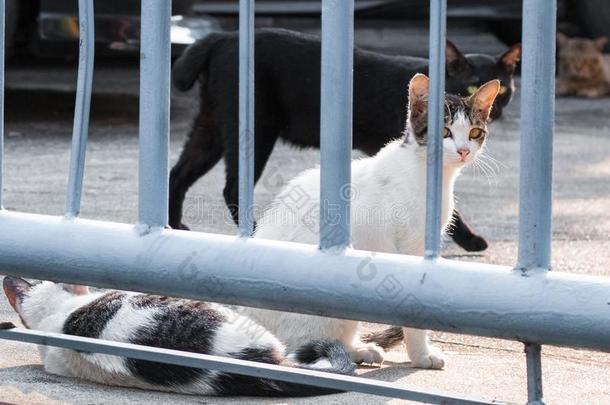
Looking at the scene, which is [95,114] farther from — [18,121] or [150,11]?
[150,11]

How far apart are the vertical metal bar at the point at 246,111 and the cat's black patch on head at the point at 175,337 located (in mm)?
653

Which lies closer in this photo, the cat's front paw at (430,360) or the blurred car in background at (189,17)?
the cat's front paw at (430,360)

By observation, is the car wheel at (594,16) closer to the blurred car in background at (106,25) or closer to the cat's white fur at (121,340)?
the blurred car in background at (106,25)

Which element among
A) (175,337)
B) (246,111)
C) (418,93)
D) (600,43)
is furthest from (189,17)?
(246,111)

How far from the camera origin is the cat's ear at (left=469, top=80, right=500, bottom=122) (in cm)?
319

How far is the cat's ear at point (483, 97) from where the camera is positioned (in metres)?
3.19

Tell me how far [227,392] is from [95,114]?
5352 millimetres

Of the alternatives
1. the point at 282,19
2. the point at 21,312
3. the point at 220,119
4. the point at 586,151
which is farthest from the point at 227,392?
the point at 282,19

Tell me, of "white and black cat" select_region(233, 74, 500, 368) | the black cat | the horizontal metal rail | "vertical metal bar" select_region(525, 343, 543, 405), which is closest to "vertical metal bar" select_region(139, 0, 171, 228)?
the horizontal metal rail

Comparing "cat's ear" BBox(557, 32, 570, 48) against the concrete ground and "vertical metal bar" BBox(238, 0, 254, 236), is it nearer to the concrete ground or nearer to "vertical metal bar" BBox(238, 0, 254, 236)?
the concrete ground

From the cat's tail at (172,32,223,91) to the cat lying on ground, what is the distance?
4.57m

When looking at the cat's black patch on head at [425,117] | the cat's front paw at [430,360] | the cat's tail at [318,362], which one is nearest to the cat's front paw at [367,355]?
the cat's front paw at [430,360]

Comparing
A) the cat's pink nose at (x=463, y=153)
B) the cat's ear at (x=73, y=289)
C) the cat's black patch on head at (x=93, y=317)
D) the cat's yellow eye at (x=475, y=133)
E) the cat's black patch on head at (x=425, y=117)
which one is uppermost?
the cat's black patch on head at (x=425, y=117)

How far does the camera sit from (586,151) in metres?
6.77
